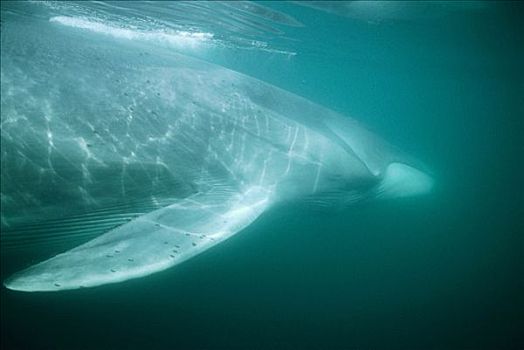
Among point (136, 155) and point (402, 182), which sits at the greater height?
point (402, 182)

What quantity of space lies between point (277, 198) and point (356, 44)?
15.8 m

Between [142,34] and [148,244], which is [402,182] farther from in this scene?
[142,34]

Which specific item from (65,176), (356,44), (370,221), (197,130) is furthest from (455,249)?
(65,176)

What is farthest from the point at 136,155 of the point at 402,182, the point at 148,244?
the point at 402,182

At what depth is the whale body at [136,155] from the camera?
437 cm

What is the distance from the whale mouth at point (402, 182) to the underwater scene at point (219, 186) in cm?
7

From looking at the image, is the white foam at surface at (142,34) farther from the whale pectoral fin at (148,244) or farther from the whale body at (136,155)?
the whale pectoral fin at (148,244)

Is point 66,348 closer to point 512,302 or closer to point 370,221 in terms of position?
point 370,221

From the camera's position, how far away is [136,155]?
5.19 meters

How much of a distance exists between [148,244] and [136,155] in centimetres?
148

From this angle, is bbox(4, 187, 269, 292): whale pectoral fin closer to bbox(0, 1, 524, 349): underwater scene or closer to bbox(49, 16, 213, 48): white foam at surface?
bbox(0, 1, 524, 349): underwater scene

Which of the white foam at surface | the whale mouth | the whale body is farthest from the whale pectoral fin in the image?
the white foam at surface

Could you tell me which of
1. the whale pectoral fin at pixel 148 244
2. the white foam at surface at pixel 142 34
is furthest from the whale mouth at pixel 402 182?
the white foam at surface at pixel 142 34

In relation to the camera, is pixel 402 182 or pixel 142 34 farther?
pixel 142 34
